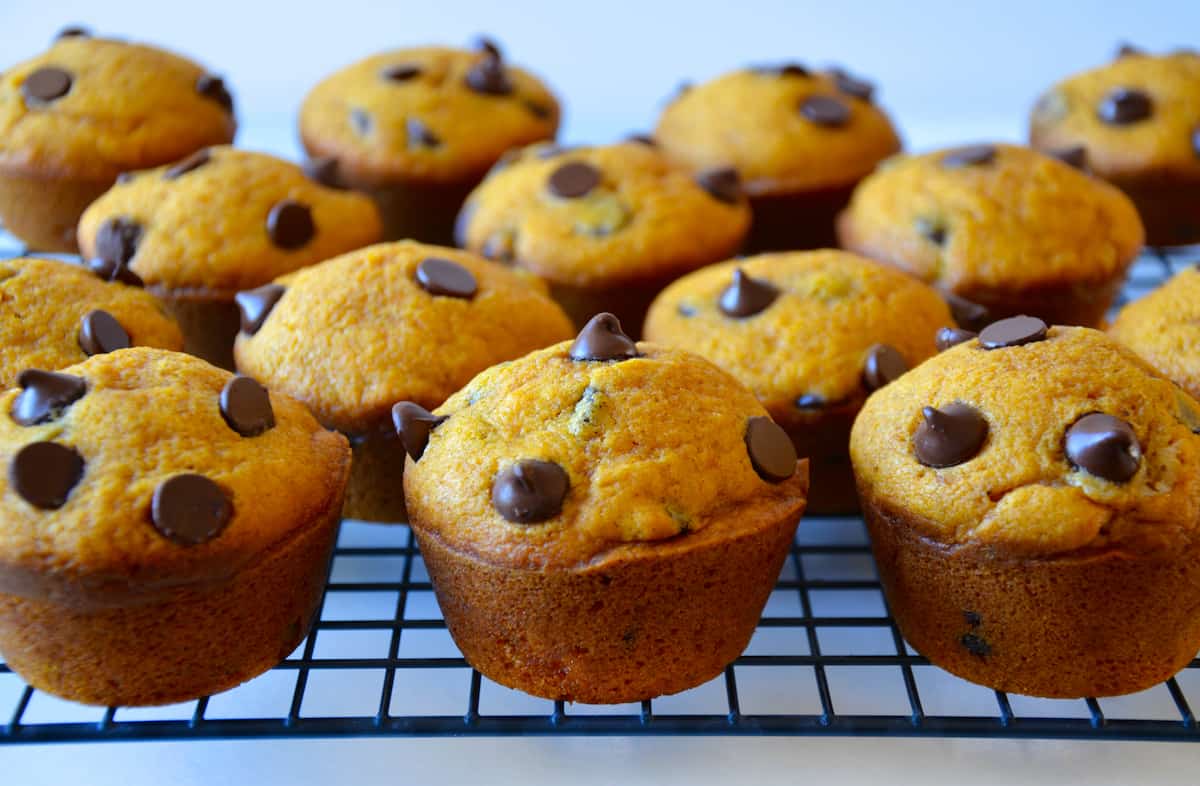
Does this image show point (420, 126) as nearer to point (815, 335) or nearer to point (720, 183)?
point (720, 183)

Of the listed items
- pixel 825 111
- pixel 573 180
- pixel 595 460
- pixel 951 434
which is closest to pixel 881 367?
pixel 951 434

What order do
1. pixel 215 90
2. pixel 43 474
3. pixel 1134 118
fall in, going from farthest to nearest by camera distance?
pixel 1134 118 < pixel 215 90 < pixel 43 474

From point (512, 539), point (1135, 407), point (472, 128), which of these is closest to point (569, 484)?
point (512, 539)

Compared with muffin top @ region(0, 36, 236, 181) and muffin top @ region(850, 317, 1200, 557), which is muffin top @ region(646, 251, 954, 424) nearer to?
muffin top @ region(850, 317, 1200, 557)

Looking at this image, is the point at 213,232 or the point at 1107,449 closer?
the point at 1107,449

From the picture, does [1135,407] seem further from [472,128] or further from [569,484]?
[472,128]

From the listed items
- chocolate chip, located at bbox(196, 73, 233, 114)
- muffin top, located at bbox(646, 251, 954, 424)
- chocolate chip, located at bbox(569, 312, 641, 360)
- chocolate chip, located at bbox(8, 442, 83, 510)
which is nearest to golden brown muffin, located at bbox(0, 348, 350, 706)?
chocolate chip, located at bbox(8, 442, 83, 510)
